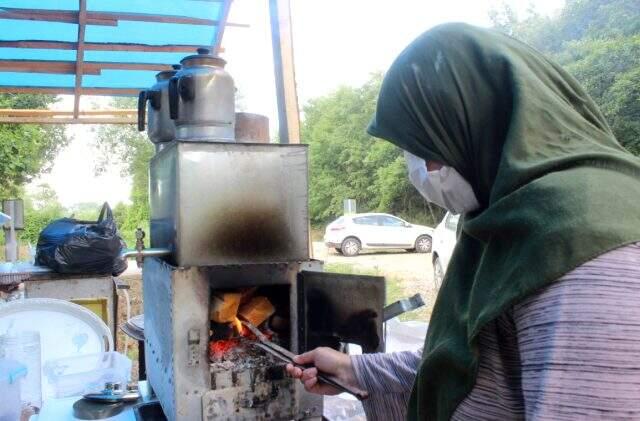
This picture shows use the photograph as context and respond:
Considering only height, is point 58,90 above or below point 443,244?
above

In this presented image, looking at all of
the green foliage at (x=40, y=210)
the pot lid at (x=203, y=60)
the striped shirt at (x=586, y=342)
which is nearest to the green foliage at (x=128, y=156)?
the green foliage at (x=40, y=210)

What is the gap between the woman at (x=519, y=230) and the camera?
63cm

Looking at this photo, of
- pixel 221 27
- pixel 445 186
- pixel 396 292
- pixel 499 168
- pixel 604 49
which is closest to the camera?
pixel 499 168

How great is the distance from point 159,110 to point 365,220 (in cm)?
1073

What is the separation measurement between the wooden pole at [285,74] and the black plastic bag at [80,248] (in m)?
1.58

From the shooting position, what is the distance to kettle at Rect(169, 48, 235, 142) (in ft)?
6.24

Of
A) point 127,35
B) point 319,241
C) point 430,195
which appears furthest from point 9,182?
point 430,195

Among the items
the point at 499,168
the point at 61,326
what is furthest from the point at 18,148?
the point at 499,168

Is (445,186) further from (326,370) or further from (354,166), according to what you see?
(354,166)

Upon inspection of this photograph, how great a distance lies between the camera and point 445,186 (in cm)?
93

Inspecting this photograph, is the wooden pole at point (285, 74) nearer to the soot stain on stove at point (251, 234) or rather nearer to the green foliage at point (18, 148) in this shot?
the soot stain on stove at point (251, 234)

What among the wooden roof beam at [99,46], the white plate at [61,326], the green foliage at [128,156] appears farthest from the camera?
the green foliage at [128,156]

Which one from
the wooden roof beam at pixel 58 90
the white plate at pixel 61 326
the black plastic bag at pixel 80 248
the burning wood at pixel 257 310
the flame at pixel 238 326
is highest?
the wooden roof beam at pixel 58 90

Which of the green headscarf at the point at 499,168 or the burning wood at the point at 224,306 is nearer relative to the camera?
the green headscarf at the point at 499,168
